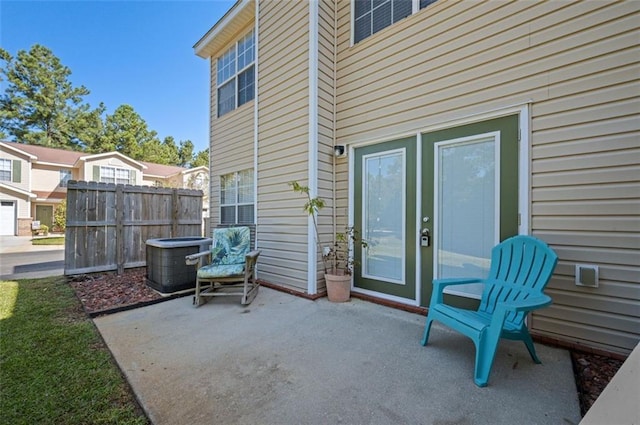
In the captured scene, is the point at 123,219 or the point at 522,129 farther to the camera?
the point at 123,219

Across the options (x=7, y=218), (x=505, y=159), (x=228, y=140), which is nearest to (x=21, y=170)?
(x=7, y=218)

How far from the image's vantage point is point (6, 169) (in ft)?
47.8

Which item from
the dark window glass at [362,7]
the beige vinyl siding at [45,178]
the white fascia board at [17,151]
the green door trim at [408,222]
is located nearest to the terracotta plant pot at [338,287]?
the green door trim at [408,222]

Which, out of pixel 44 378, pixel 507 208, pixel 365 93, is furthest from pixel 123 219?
pixel 507 208

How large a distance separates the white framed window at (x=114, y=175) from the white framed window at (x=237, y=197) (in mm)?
14542

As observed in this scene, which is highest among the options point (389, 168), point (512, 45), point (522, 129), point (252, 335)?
point (512, 45)

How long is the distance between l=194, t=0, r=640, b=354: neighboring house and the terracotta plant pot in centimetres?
28

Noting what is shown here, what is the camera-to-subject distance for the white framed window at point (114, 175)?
52.9 ft

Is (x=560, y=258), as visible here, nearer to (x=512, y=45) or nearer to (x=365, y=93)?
(x=512, y=45)

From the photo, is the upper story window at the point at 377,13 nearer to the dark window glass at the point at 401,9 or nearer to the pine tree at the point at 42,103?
the dark window glass at the point at 401,9

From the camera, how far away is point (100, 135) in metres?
21.5

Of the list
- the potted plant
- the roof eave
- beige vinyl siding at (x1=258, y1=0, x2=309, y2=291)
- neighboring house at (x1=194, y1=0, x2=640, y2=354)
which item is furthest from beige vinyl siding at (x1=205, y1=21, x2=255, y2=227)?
the potted plant

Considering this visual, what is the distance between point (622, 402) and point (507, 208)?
1.84m

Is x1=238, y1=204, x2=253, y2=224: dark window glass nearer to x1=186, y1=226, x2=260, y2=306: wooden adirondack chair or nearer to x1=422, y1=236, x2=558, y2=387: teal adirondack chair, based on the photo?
x1=186, y1=226, x2=260, y2=306: wooden adirondack chair
